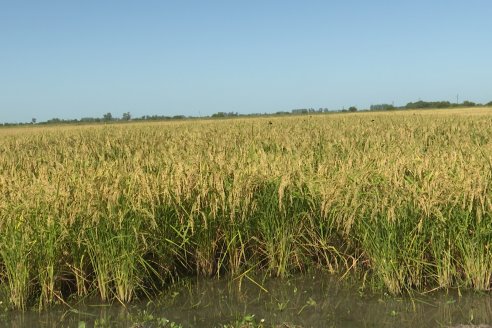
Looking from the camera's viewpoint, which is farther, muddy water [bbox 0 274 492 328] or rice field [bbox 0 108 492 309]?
rice field [bbox 0 108 492 309]

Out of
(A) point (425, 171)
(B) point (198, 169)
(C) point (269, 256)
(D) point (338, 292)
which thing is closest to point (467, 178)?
(A) point (425, 171)

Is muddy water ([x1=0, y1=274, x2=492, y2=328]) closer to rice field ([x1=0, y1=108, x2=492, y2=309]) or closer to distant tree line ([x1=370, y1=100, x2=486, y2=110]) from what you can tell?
rice field ([x1=0, y1=108, x2=492, y2=309])

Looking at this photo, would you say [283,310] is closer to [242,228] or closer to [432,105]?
[242,228]

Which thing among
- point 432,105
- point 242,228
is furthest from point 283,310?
point 432,105

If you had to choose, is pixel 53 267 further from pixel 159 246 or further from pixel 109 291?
pixel 159 246

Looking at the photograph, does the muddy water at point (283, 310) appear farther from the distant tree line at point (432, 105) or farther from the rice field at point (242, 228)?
the distant tree line at point (432, 105)

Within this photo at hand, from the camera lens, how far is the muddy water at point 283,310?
3.34m

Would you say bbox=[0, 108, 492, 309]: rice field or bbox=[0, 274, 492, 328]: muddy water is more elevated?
bbox=[0, 108, 492, 309]: rice field

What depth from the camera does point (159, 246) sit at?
411 centimetres

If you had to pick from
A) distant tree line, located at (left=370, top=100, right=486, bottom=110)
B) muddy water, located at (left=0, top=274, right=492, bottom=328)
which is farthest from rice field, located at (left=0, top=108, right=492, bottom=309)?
distant tree line, located at (left=370, top=100, right=486, bottom=110)

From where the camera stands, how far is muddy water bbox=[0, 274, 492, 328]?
3338mm

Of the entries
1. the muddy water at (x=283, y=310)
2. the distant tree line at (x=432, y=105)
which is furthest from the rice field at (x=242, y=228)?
the distant tree line at (x=432, y=105)

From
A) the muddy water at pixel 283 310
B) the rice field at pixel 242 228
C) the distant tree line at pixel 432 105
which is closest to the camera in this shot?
the muddy water at pixel 283 310

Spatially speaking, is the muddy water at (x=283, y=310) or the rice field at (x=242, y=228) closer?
the muddy water at (x=283, y=310)
